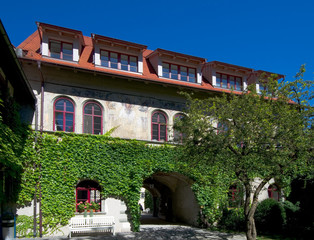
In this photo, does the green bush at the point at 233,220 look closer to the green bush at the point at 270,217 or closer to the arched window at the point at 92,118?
the green bush at the point at 270,217

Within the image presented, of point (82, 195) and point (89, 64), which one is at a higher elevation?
point (89, 64)

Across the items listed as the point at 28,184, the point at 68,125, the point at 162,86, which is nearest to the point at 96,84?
the point at 68,125

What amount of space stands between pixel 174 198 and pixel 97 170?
8.21 metres

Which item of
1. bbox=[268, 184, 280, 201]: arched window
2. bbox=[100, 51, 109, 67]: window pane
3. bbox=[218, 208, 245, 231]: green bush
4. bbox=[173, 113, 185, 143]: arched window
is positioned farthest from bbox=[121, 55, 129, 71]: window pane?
bbox=[268, 184, 280, 201]: arched window

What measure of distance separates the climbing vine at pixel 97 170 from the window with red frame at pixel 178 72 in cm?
467

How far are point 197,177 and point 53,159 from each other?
8.00 m

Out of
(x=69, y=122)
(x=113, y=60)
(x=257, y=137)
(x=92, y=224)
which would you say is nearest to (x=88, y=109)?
(x=69, y=122)

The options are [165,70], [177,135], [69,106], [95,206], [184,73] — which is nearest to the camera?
[177,135]

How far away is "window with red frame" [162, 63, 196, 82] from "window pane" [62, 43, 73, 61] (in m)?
5.62

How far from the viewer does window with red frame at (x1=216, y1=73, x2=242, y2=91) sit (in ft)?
69.3

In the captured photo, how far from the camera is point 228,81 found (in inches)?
842

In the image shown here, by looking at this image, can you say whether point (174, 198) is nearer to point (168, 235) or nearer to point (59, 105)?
point (168, 235)

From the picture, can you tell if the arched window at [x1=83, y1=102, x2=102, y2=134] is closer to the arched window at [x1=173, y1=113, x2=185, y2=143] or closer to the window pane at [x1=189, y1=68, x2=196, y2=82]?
the arched window at [x1=173, y1=113, x2=185, y2=143]

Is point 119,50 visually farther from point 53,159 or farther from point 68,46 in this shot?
point 53,159
